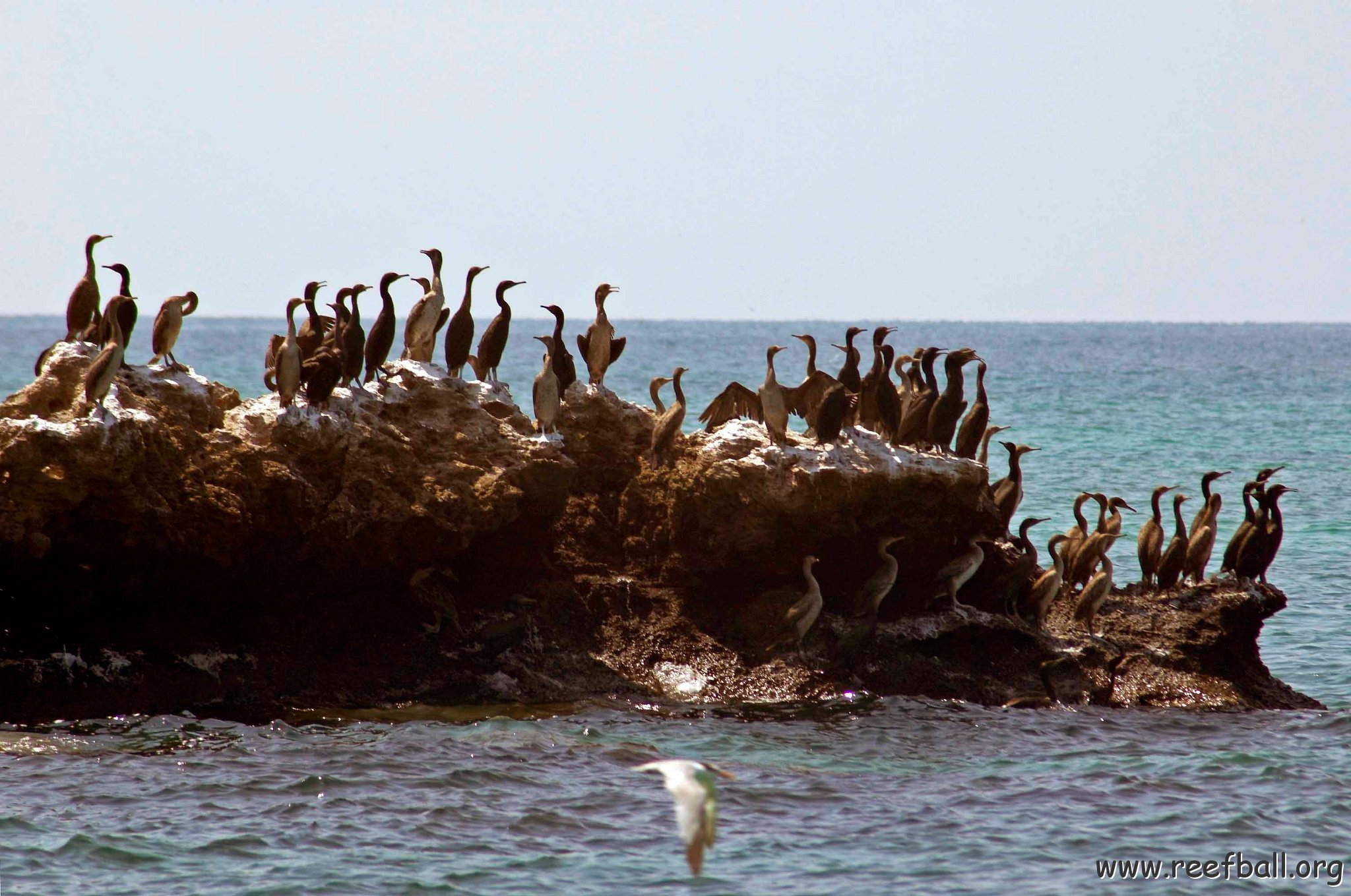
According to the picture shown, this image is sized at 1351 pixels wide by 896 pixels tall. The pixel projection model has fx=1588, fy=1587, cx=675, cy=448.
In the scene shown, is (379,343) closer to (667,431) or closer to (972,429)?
(667,431)

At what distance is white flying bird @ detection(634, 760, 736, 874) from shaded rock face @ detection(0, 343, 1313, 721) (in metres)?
4.86

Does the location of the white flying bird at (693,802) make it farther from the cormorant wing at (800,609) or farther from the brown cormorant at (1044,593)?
the brown cormorant at (1044,593)

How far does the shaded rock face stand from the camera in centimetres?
1022

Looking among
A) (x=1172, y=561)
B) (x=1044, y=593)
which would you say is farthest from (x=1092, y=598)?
(x=1172, y=561)

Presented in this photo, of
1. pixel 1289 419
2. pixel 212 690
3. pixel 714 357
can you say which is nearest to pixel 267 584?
pixel 212 690

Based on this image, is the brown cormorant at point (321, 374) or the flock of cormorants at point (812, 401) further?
the flock of cormorants at point (812, 401)

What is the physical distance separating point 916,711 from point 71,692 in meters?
5.65

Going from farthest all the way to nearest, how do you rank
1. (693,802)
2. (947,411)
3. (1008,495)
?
(1008,495) → (947,411) → (693,802)

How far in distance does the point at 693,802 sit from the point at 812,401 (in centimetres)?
668

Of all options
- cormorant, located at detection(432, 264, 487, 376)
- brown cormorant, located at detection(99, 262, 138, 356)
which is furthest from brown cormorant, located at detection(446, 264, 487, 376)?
brown cormorant, located at detection(99, 262, 138, 356)

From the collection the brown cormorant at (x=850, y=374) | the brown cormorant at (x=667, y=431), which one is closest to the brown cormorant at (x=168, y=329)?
the brown cormorant at (x=667, y=431)

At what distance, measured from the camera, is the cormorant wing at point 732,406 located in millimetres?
12570

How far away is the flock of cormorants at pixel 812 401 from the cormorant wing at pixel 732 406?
0.01m

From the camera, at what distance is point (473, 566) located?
11695mm
